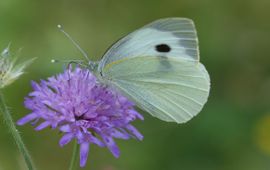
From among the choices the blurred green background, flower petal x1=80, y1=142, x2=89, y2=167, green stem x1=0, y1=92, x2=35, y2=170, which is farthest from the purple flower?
the blurred green background

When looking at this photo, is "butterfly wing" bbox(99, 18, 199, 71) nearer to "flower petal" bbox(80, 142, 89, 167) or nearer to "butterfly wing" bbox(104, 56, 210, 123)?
"butterfly wing" bbox(104, 56, 210, 123)

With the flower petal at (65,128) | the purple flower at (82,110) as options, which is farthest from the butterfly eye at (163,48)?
the flower petal at (65,128)

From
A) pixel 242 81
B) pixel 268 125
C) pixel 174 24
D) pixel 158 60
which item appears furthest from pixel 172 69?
pixel 242 81

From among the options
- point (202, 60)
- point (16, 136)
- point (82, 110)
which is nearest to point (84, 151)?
point (82, 110)

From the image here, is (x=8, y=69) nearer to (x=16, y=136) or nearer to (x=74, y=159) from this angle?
(x=16, y=136)

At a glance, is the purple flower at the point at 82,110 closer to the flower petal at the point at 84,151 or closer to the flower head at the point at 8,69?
the flower petal at the point at 84,151

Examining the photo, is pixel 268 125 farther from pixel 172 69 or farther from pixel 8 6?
pixel 8 6
